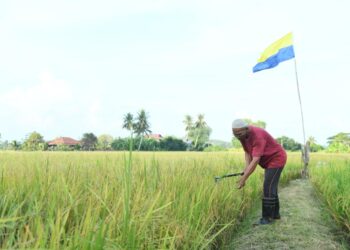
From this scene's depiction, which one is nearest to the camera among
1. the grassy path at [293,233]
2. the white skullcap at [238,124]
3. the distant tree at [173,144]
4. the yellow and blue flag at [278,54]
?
the grassy path at [293,233]

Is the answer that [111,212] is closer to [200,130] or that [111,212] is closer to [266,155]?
[266,155]

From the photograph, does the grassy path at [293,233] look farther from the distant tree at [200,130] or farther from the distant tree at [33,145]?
the distant tree at [200,130]

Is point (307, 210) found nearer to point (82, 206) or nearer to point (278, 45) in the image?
point (82, 206)

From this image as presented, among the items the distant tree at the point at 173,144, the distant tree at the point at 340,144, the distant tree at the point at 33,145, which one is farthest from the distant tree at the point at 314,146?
the distant tree at the point at 33,145

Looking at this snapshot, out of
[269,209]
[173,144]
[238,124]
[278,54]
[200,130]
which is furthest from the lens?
[200,130]

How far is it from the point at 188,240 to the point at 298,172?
1040cm

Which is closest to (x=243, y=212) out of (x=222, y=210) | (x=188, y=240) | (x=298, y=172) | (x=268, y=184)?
(x=268, y=184)

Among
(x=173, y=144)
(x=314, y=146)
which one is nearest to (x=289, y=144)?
(x=314, y=146)

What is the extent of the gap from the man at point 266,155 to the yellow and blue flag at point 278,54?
7576 millimetres

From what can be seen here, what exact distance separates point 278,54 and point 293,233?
28.5 ft

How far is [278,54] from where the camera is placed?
471 inches

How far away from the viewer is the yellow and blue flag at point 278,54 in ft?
39.0

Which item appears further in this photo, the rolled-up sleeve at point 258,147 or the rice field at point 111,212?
the rolled-up sleeve at point 258,147

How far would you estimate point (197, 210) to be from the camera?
2.91 m
